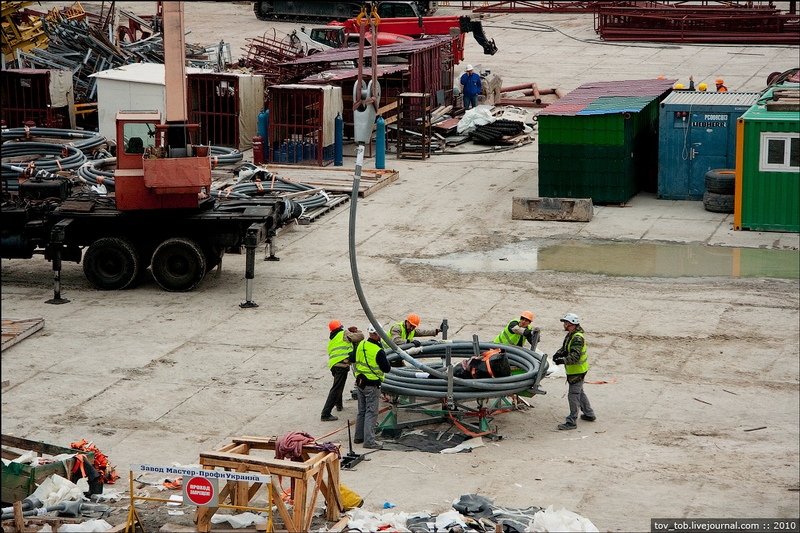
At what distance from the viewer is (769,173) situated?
885 inches

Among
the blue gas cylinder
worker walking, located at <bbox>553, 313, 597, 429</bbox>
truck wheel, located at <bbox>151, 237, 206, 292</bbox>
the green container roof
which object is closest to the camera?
worker walking, located at <bbox>553, 313, 597, 429</bbox>

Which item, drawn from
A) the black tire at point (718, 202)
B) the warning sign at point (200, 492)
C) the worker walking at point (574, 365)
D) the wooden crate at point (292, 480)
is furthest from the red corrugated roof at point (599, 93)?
the warning sign at point (200, 492)

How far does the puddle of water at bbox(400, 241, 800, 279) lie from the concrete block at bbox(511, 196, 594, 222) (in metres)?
1.82

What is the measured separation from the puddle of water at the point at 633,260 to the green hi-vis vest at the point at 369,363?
24.8 ft

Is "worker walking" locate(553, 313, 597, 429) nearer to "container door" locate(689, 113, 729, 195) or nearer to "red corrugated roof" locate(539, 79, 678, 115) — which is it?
"red corrugated roof" locate(539, 79, 678, 115)

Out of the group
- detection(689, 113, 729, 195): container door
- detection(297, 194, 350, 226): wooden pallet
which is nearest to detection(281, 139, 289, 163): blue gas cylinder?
detection(297, 194, 350, 226): wooden pallet

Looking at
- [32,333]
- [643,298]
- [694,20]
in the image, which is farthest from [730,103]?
[694,20]

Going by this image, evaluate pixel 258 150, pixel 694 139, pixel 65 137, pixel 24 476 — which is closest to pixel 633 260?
pixel 694 139

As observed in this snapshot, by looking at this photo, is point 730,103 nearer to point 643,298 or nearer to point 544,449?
point 643,298

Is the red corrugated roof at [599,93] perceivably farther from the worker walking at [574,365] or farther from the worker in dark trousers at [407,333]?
the worker walking at [574,365]

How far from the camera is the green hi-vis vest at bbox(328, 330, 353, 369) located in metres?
13.8

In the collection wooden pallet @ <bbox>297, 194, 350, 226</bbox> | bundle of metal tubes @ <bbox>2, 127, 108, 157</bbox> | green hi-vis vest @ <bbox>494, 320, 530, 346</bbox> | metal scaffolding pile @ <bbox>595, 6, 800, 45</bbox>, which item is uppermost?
metal scaffolding pile @ <bbox>595, 6, 800, 45</bbox>

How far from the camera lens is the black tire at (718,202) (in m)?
23.9

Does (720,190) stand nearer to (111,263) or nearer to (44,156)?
(111,263)
